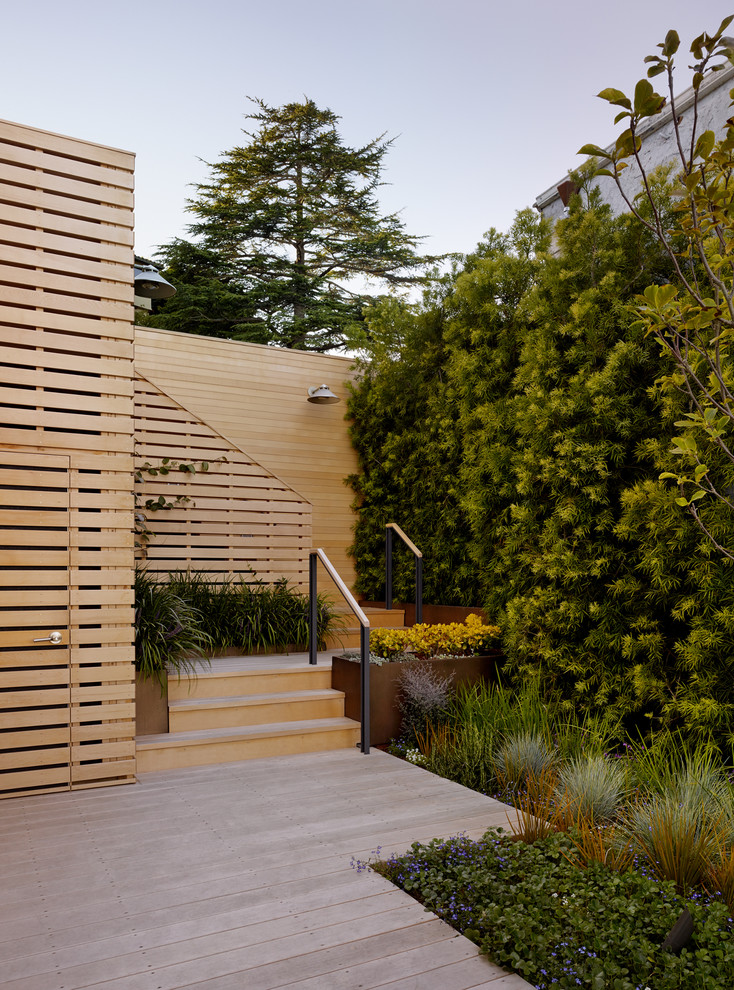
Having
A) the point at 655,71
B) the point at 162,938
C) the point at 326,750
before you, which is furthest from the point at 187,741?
the point at 655,71

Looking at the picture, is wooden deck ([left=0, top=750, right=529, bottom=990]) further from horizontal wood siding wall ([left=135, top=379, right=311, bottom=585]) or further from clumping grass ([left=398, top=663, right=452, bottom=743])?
horizontal wood siding wall ([left=135, top=379, right=311, bottom=585])

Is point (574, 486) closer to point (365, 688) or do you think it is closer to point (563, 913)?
point (365, 688)

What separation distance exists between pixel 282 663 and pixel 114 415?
245 centimetres

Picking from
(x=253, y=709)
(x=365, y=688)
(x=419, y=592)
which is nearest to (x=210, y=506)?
(x=419, y=592)

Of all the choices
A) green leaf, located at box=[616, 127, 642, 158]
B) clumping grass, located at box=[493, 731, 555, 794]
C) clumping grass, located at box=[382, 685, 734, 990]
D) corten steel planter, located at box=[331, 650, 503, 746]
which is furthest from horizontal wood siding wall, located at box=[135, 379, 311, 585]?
green leaf, located at box=[616, 127, 642, 158]

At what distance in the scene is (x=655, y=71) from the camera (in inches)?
56.6

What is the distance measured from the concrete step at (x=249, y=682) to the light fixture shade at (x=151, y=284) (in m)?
3.04

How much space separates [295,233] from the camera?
15898mm

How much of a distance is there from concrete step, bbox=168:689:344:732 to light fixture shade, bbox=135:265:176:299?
322 cm

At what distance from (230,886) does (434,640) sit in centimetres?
294

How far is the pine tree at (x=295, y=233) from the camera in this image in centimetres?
1539

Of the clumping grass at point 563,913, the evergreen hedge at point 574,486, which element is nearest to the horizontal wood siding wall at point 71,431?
the clumping grass at point 563,913

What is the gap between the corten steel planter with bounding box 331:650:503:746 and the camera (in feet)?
16.3

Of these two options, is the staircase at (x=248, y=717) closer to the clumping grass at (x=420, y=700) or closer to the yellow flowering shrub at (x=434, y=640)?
the clumping grass at (x=420, y=700)
